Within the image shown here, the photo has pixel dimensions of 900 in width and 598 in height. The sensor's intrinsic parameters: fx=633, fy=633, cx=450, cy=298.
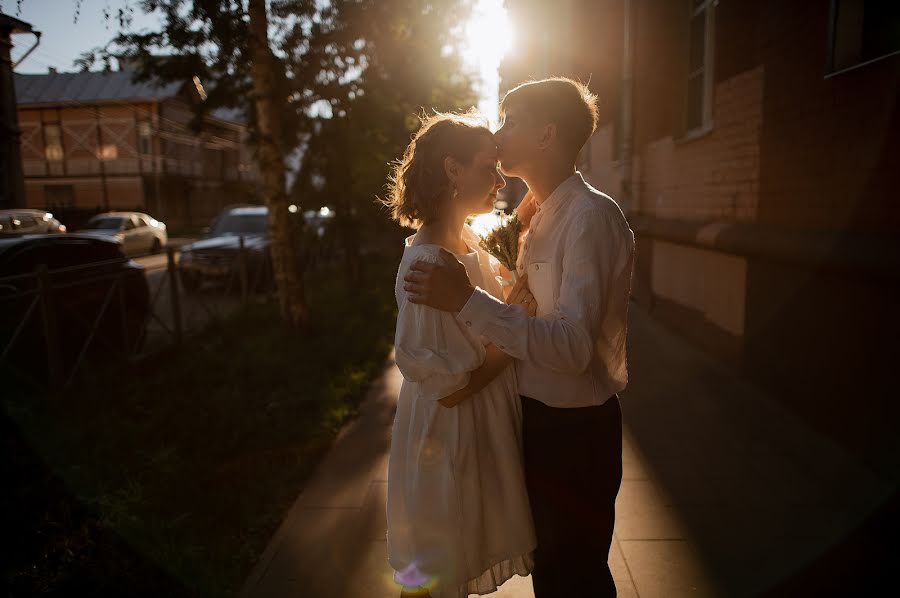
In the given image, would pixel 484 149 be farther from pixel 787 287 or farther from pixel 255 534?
pixel 787 287

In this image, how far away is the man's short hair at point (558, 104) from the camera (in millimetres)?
1862

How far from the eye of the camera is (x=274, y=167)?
777 centimetres

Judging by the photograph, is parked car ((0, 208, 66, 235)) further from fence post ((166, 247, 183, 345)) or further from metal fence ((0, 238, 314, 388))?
fence post ((166, 247, 183, 345))

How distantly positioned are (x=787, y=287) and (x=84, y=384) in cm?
611

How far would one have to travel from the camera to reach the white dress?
6.48 ft

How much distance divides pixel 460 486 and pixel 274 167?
657 centimetres

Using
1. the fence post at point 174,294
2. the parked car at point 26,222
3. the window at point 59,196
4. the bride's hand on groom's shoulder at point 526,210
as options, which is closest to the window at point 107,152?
the window at point 59,196

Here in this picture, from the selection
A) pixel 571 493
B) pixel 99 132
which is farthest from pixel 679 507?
pixel 99 132

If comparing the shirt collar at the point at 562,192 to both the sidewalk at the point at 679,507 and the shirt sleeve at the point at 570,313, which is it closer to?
the shirt sleeve at the point at 570,313

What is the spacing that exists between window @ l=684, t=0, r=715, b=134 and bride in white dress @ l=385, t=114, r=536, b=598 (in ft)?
19.7

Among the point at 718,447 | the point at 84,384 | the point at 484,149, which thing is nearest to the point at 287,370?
the point at 84,384

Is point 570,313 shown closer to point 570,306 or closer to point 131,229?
point 570,306

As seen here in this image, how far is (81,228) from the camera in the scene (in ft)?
33.1

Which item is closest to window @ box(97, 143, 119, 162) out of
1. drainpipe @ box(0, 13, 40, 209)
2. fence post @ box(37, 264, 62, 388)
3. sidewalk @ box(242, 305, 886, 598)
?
drainpipe @ box(0, 13, 40, 209)
